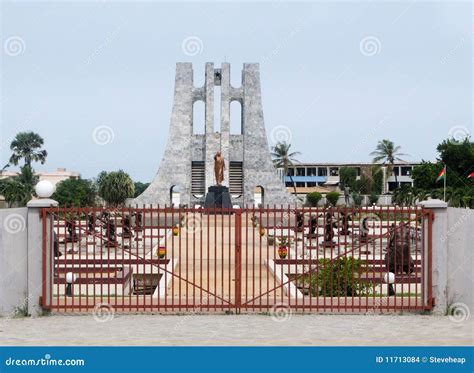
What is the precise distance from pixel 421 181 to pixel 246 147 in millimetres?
15708

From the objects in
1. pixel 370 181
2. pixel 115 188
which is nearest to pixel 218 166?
pixel 115 188

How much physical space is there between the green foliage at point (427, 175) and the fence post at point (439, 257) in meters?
52.2

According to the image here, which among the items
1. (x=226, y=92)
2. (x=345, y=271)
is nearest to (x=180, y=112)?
(x=226, y=92)

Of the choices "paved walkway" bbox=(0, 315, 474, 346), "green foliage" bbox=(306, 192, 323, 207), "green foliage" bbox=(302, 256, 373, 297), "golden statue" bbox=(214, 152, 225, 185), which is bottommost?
"green foliage" bbox=(306, 192, 323, 207)

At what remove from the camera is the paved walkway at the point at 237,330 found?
904 centimetres

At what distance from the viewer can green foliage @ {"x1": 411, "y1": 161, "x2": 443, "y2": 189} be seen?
2457 inches

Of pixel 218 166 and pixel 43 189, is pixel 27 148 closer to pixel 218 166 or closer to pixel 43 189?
pixel 218 166

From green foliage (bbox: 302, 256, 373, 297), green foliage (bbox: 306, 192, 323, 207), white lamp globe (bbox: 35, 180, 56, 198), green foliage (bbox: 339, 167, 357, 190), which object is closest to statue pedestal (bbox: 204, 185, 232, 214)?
green foliage (bbox: 306, 192, 323, 207)

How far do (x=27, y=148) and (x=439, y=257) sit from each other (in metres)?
76.4

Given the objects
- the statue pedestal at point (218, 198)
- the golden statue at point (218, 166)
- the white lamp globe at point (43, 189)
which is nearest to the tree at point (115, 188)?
the statue pedestal at point (218, 198)

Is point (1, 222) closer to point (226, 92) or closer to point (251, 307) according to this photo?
point (251, 307)

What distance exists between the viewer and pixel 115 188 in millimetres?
80500

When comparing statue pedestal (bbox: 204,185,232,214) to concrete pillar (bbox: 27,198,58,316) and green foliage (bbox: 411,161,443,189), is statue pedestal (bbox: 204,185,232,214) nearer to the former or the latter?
green foliage (bbox: 411,161,443,189)

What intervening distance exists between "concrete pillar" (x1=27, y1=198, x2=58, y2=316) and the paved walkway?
32 cm
